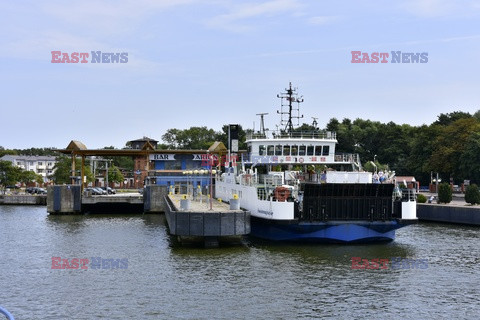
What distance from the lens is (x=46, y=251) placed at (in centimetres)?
3891

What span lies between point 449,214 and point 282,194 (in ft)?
87.0

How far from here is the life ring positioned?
3847cm

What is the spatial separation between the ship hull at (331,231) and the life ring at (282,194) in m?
1.50

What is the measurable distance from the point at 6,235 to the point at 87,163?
115924 mm

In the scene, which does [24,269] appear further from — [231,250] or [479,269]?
[479,269]

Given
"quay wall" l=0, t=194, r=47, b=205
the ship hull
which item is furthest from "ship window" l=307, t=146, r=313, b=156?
"quay wall" l=0, t=194, r=47, b=205

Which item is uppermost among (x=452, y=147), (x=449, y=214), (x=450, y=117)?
(x=450, y=117)

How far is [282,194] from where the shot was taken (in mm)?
38562

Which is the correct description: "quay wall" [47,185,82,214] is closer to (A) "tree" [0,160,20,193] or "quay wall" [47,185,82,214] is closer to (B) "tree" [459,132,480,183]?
(B) "tree" [459,132,480,183]

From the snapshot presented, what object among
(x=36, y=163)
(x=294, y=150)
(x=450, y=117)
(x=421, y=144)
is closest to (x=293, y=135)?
(x=294, y=150)

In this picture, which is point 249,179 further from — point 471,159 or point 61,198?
point 471,159

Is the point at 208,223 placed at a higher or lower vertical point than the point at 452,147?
lower

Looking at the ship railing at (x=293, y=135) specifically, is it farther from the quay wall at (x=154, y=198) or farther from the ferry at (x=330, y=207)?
the quay wall at (x=154, y=198)

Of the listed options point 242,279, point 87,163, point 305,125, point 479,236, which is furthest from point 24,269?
point 87,163
